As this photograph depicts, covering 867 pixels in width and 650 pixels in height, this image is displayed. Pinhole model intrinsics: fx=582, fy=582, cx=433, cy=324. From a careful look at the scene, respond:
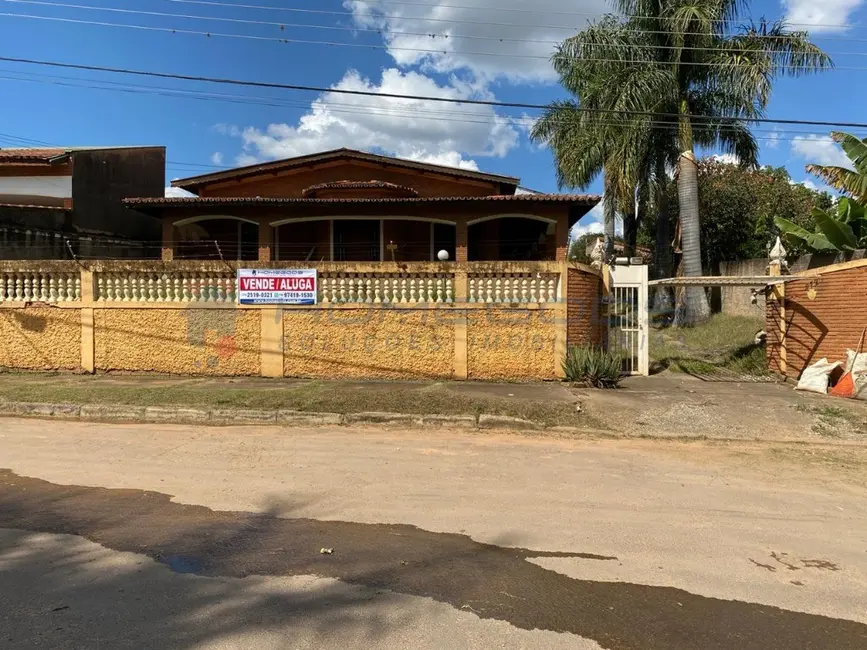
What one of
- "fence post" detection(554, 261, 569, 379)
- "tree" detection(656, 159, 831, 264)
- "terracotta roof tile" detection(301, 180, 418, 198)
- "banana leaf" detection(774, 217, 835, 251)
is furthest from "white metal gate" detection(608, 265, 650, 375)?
"tree" detection(656, 159, 831, 264)

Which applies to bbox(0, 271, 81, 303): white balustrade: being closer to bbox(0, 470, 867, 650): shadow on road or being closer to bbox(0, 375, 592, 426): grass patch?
bbox(0, 375, 592, 426): grass patch

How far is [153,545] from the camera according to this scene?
3.84m

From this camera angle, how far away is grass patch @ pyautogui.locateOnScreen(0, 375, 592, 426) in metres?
8.05

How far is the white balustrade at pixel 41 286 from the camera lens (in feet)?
35.6

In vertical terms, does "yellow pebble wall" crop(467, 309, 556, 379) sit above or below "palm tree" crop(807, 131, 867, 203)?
below

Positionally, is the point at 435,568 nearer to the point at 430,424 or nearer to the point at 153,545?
the point at 153,545

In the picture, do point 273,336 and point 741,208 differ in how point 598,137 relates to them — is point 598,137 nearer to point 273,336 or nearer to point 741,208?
point 741,208

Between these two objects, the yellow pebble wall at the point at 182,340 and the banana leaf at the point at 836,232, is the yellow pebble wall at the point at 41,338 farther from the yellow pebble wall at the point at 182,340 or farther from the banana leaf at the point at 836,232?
the banana leaf at the point at 836,232

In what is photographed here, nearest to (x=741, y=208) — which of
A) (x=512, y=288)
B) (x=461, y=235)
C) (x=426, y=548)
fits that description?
(x=461, y=235)

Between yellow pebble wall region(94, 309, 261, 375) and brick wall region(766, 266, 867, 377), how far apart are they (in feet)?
33.2

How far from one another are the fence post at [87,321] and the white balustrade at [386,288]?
4293mm

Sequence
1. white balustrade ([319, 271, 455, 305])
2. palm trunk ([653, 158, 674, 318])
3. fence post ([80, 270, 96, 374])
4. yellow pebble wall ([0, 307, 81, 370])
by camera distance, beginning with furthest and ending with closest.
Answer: palm trunk ([653, 158, 674, 318]) < yellow pebble wall ([0, 307, 81, 370]) < fence post ([80, 270, 96, 374]) < white balustrade ([319, 271, 455, 305])

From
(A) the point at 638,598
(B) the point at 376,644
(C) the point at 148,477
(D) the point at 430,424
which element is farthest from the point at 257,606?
(D) the point at 430,424

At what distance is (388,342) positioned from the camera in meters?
10.3
